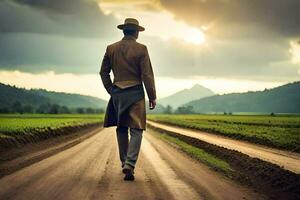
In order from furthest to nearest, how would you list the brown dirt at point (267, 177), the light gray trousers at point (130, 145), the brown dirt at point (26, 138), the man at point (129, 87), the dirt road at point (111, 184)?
the brown dirt at point (26, 138)
the man at point (129, 87)
the light gray trousers at point (130, 145)
the brown dirt at point (267, 177)
the dirt road at point (111, 184)

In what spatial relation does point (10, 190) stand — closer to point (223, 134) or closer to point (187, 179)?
point (187, 179)

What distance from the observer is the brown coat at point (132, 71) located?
10.9m

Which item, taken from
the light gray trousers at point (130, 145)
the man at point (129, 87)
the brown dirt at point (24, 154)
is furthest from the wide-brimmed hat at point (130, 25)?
the brown dirt at point (24, 154)

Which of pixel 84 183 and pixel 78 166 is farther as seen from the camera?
pixel 78 166

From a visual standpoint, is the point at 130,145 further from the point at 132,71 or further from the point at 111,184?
the point at 132,71

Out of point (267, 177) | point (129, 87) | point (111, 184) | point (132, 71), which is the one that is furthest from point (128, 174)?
point (267, 177)

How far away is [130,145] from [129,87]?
1.26 meters

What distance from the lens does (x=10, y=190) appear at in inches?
331

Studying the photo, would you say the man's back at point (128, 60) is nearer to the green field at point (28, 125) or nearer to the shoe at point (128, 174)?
the shoe at point (128, 174)

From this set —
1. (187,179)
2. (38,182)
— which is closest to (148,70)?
(187,179)

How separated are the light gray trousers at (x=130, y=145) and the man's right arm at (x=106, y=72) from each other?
1.03 meters

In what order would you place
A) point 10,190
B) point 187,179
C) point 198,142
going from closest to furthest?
point 10,190 → point 187,179 → point 198,142

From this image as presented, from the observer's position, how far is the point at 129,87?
431 inches

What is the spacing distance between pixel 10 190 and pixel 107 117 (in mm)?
3404
